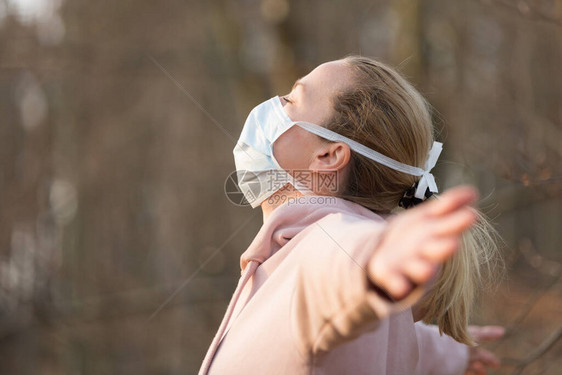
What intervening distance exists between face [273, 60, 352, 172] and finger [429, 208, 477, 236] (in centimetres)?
102

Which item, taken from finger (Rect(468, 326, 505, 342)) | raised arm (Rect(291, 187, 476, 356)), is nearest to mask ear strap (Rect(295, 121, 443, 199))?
raised arm (Rect(291, 187, 476, 356))

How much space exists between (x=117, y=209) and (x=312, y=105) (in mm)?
8108

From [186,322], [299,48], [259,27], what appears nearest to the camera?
[299,48]

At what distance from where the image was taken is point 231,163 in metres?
9.84

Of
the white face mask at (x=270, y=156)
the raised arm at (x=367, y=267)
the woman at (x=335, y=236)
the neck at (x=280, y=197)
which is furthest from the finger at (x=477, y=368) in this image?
the raised arm at (x=367, y=267)

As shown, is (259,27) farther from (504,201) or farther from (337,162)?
(337,162)

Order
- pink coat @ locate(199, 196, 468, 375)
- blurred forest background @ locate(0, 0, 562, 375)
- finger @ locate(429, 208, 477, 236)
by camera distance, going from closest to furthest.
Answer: finger @ locate(429, 208, 477, 236) → pink coat @ locate(199, 196, 468, 375) → blurred forest background @ locate(0, 0, 562, 375)

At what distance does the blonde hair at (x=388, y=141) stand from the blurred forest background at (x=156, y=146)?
3838 mm

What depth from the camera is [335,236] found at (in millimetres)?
1298

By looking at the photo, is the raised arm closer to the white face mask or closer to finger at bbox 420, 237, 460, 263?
finger at bbox 420, 237, 460, 263

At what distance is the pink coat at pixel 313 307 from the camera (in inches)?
46.5

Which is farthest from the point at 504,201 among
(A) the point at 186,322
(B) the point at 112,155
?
(B) the point at 112,155

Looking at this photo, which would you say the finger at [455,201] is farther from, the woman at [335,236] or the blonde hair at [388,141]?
the blonde hair at [388,141]

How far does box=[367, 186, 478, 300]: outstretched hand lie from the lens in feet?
3.09
